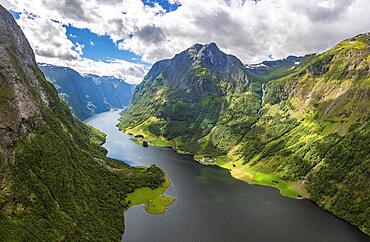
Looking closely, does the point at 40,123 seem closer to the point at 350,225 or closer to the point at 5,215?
the point at 5,215

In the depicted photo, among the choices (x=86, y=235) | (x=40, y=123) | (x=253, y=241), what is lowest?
(x=86, y=235)

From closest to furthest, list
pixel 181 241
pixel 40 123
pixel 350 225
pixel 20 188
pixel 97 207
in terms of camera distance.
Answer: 1. pixel 20 188
2. pixel 181 241
3. pixel 97 207
4. pixel 40 123
5. pixel 350 225

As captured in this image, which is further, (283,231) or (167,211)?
(167,211)

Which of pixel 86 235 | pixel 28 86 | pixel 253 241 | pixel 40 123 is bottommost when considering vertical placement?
pixel 86 235

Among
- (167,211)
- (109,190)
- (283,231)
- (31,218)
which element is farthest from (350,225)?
(31,218)

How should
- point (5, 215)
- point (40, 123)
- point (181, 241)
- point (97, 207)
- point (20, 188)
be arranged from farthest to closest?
1. point (40, 123)
2. point (97, 207)
3. point (181, 241)
4. point (20, 188)
5. point (5, 215)

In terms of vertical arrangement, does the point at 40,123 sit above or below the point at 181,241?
above

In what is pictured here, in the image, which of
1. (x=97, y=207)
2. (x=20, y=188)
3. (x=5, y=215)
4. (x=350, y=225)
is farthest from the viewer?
(x=350, y=225)

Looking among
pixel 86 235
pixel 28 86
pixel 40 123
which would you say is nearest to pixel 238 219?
pixel 86 235

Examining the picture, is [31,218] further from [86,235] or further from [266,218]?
[266,218]
